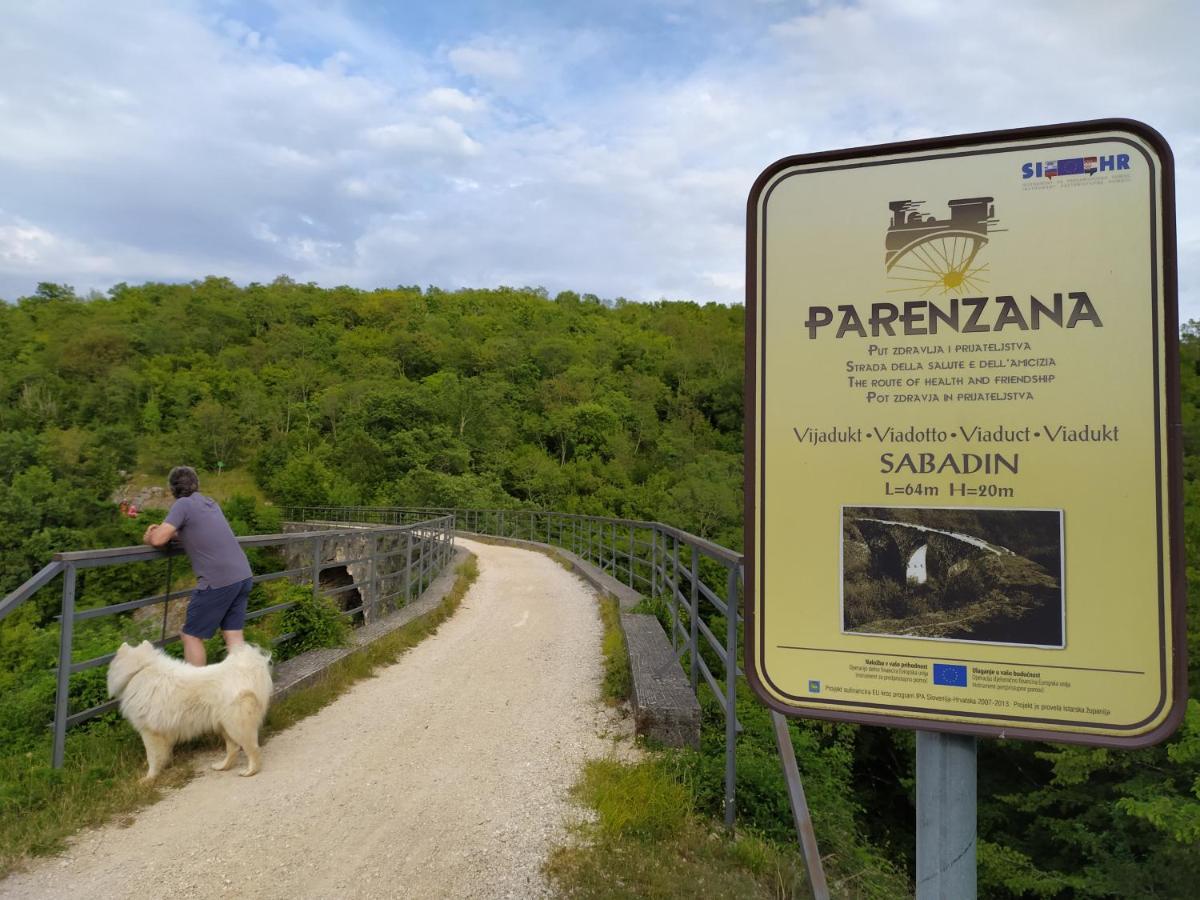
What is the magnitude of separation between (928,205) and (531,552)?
19344 mm

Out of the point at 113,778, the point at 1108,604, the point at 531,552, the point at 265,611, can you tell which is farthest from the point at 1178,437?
the point at 531,552

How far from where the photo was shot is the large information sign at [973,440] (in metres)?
1.43

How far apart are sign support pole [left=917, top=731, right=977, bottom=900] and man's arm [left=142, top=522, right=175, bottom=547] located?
4.18 metres

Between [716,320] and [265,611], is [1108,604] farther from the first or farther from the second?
[716,320]

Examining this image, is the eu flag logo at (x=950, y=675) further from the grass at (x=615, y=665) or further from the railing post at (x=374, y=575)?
the railing post at (x=374, y=575)

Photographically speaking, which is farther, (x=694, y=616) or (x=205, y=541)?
(x=694, y=616)

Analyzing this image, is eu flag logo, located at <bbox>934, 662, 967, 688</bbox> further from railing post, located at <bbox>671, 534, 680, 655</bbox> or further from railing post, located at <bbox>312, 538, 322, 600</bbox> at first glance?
railing post, located at <bbox>312, 538, 322, 600</bbox>

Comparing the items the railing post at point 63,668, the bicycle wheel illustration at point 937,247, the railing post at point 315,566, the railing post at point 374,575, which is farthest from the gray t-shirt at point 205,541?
the bicycle wheel illustration at point 937,247

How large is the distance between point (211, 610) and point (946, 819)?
13.9 feet

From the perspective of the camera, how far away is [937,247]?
157cm

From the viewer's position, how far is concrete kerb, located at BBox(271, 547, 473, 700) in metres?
5.30

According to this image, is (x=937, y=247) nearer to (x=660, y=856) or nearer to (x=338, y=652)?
(x=660, y=856)

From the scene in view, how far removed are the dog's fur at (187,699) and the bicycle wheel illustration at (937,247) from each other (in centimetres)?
387

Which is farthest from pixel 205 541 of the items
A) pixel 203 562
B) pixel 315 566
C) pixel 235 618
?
pixel 315 566
